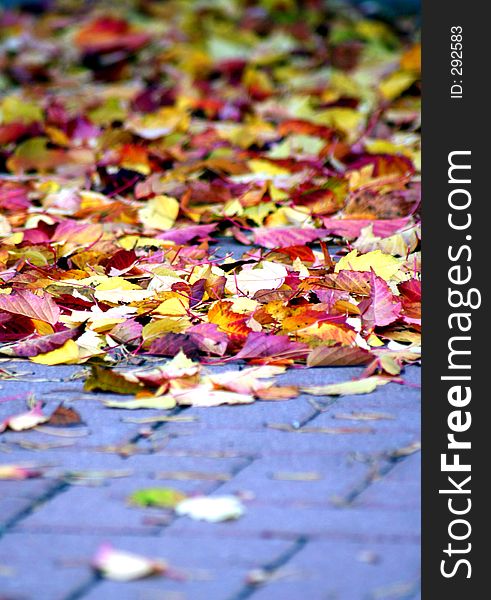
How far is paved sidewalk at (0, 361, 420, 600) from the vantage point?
1.48 meters

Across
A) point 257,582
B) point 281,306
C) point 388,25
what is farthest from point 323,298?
point 388,25

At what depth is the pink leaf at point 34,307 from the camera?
95.0 inches

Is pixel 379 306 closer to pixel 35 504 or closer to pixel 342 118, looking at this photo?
pixel 35 504

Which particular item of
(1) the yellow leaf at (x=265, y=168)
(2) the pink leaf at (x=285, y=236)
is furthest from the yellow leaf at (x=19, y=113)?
(2) the pink leaf at (x=285, y=236)

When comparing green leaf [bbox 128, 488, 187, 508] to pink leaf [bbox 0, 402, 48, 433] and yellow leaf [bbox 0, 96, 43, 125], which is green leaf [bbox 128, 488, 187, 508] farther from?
yellow leaf [bbox 0, 96, 43, 125]

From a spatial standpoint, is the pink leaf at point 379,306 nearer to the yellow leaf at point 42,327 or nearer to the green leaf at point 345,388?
the green leaf at point 345,388

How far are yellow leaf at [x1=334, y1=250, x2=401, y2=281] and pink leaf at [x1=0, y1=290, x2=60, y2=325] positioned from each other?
2.42 feet

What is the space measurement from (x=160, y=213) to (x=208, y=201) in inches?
8.6

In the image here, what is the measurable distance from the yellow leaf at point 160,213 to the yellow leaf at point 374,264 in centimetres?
73

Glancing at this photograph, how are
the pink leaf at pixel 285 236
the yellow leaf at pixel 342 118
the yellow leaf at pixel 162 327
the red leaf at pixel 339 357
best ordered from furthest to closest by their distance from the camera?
the yellow leaf at pixel 342 118 < the pink leaf at pixel 285 236 < the yellow leaf at pixel 162 327 < the red leaf at pixel 339 357

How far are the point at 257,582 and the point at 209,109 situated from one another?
12.1ft

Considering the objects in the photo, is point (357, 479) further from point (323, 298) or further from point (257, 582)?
point (323, 298)

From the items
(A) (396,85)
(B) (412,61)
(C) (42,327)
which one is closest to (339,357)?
(C) (42,327)

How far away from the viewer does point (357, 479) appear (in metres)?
1.76
